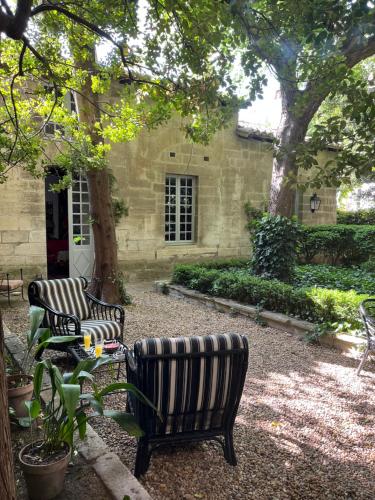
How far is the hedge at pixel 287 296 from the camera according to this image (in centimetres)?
500

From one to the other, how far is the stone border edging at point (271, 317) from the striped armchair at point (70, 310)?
250cm

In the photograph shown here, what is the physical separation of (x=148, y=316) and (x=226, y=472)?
4160mm

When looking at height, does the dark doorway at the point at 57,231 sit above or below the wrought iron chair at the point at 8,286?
above

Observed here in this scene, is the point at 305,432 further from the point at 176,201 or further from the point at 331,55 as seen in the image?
the point at 176,201

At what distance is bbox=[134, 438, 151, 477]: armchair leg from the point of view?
2.34 meters

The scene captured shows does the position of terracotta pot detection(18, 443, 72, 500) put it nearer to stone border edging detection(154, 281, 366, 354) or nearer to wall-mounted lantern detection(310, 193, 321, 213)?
stone border edging detection(154, 281, 366, 354)

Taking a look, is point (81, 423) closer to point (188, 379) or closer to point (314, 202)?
point (188, 379)

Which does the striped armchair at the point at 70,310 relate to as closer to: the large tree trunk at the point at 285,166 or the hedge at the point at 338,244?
the large tree trunk at the point at 285,166

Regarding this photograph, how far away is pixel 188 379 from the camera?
2.35 m

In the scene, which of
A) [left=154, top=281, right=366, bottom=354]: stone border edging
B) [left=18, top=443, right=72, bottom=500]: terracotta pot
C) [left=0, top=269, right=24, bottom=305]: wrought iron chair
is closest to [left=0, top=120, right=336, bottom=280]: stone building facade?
[left=0, top=269, right=24, bottom=305]: wrought iron chair

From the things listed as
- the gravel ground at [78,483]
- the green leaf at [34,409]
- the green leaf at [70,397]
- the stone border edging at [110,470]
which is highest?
the green leaf at [70,397]

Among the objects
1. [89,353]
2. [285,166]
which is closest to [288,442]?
[89,353]

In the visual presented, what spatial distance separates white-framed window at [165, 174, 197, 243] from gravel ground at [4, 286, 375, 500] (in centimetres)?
606

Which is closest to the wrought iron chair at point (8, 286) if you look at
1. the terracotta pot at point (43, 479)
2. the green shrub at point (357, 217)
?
the terracotta pot at point (43, 479)
